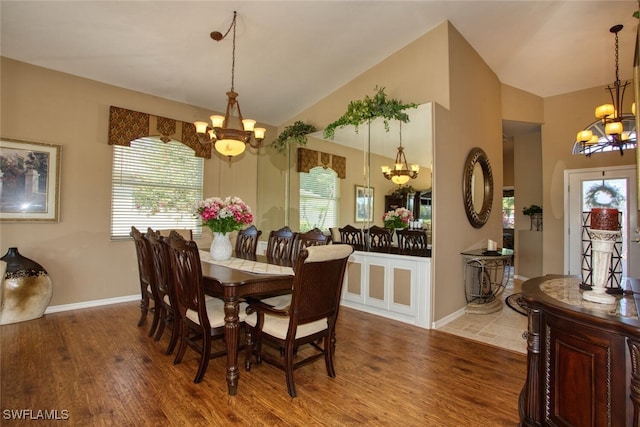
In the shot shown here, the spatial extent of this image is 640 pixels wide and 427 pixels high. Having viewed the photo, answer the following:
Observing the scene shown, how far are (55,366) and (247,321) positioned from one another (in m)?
1.65

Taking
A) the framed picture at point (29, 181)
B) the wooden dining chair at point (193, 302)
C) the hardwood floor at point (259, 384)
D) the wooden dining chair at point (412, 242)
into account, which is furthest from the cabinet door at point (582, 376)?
the framed picture at point (29, 181)

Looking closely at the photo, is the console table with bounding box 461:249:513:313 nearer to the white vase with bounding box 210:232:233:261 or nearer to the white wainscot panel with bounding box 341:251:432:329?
the white wainscot panel with bounding box 341:251:432:329

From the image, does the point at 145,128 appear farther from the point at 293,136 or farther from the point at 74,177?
the point at 293,136

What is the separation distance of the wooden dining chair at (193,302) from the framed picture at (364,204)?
2.36m

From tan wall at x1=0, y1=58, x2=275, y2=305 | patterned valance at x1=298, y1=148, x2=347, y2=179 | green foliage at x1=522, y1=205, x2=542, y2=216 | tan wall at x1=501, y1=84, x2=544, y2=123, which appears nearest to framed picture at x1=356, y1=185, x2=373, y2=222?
patterned valance at x1=298, y1=148, x2=347, y2=179

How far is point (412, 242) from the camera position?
3.88m

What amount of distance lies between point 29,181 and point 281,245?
319cm

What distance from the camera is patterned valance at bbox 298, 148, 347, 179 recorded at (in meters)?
4.89

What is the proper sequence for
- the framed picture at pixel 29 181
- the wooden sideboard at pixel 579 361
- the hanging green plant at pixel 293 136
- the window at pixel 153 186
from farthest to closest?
the hanging green plant at pixel 293 136
the window at pixel 153 186
the framed picture at pixel 29 181
the wooden sideboard at pixel 579 361

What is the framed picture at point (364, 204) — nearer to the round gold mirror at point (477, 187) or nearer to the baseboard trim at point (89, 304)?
the round gold mirror at point (477, 187)

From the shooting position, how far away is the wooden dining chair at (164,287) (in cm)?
262

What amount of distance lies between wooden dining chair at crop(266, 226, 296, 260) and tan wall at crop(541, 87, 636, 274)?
4986 mm

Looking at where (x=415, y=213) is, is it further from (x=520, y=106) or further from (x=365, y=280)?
(x=520, y=106)

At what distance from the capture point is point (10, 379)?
2332 mm
